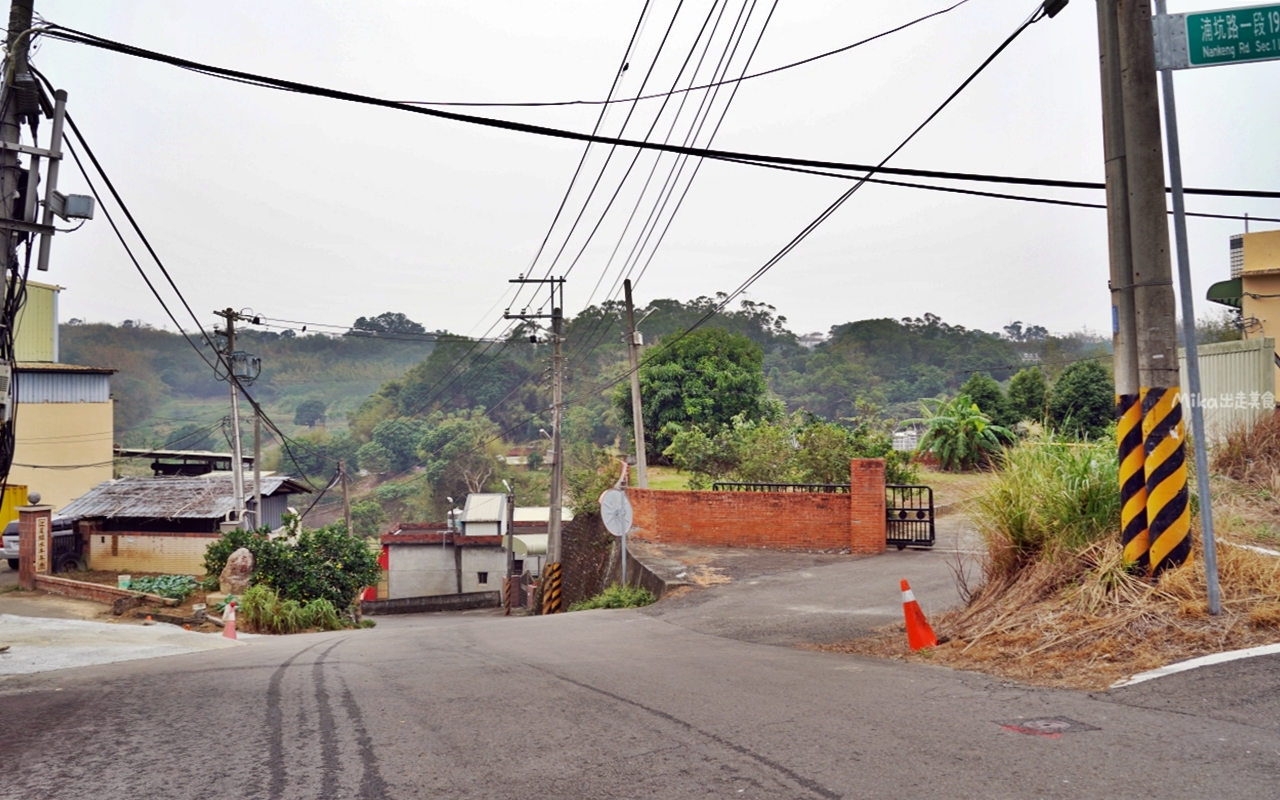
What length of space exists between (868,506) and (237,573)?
14.9 meters

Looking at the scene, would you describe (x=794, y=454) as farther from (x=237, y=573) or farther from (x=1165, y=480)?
(x=1165, y=480)

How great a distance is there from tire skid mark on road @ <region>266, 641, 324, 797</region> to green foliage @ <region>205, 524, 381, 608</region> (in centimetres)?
1556

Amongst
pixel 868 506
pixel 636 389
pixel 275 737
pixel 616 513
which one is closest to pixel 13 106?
pixel 275 737

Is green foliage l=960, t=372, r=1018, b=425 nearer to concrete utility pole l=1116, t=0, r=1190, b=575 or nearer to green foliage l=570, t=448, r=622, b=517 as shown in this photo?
green foliage l=570, t=448, r=622, b=517

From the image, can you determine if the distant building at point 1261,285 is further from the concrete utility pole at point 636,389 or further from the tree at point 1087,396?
the concrete utility pole at point 636,389

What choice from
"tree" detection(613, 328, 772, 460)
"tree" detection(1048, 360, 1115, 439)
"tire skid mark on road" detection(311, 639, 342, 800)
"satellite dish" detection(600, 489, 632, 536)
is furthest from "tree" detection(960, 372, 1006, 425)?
"tire skid mark on road" detection(311, 639, 342, 800)

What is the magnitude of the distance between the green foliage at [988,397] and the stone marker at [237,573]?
25609 millimetres

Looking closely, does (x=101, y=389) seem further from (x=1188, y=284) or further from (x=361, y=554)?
(x=1188, y=284)

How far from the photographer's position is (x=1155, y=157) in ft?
26.0

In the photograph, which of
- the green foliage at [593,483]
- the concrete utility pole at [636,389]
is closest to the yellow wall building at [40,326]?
the green foliage at [593,483]

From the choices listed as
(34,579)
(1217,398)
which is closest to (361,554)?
(34,579)

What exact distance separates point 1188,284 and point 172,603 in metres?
21.6

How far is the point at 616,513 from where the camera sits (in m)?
17.8

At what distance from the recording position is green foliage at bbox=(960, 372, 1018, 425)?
1374 inches
